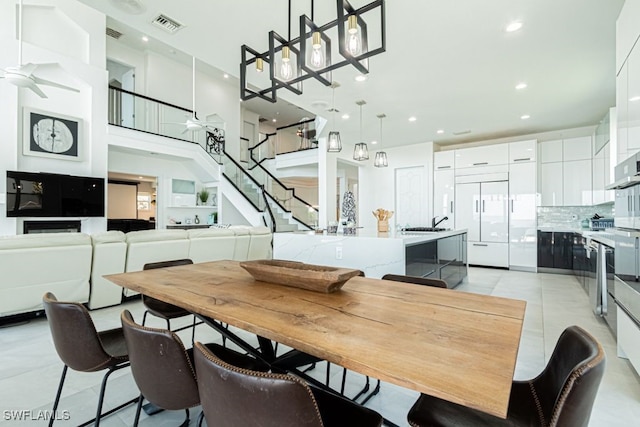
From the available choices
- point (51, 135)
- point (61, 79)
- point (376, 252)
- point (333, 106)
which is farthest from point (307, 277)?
point (61, 79)

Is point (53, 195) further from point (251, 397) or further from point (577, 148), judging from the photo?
point (577, 148)

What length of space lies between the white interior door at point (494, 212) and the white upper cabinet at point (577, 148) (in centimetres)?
117

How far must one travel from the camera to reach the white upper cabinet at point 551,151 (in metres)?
6.14

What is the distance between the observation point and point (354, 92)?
4.38 m

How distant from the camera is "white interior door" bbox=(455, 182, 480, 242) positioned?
6738mm

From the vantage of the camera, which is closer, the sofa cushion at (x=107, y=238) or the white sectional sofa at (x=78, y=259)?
the white sectional sofa at (x=78, y=259)

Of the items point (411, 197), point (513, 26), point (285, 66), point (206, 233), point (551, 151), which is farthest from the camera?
point (411, 197)

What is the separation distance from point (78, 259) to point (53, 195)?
3.80 m

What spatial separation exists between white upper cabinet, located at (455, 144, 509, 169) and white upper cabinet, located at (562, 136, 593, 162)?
101 centimetres

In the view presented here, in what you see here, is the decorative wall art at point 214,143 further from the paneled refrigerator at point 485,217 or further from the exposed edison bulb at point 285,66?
the exposed edison bulb at point 285,66

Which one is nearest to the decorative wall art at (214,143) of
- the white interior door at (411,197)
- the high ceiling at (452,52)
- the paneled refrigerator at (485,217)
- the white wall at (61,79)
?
the white wall at (61,79)

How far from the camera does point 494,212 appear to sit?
6531mm

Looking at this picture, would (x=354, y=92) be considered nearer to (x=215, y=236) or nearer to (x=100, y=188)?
(x=215, y=236)

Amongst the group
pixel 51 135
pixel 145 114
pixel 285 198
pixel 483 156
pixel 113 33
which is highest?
pixel 113 33
